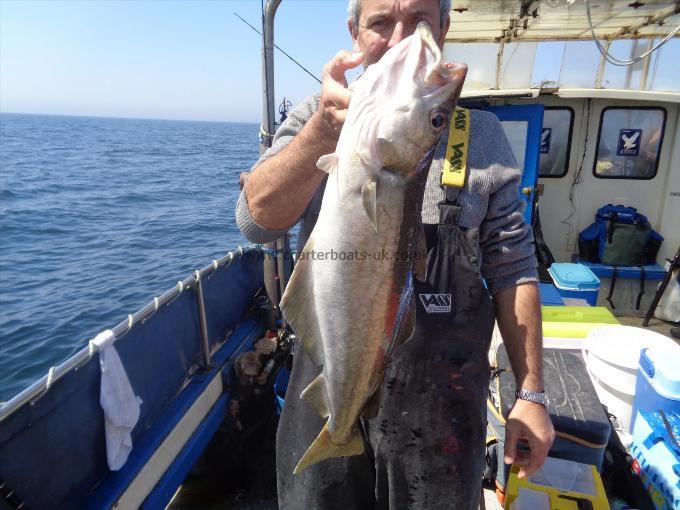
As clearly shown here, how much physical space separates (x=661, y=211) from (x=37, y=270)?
14.2m

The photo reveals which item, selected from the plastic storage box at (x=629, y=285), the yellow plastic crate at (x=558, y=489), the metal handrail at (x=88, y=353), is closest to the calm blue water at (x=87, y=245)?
the metal handrail at (x=88, y=353)

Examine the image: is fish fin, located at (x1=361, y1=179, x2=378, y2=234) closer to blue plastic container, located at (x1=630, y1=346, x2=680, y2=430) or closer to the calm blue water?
blue plastic container, located at (x1=630, y1=346, x2=680, y2=430)

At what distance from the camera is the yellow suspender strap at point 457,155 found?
2.12 meters

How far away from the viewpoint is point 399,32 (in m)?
1.89

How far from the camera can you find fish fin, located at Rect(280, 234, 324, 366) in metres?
1.89

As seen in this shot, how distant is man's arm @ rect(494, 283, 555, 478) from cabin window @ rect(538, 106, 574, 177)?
22.3 feet

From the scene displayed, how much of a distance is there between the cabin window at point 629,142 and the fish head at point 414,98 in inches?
301

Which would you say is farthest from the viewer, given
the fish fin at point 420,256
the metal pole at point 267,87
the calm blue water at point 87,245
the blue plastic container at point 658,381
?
the calm blue water at point 87,245

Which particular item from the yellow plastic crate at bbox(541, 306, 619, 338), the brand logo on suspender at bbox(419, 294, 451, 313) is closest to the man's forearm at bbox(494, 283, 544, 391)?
the brand logo on suspender at bbox(419, 294, 451, 313)

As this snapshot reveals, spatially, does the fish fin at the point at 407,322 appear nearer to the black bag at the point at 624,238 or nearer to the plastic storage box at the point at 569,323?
the plastic storage box at the point at 569,323

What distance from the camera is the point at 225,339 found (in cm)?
→ 497

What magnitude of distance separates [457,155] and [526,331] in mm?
915

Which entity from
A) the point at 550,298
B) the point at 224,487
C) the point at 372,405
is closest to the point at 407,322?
the point at 372,405

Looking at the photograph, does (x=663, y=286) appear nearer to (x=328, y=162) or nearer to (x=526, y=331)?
(x=526, y=331)
